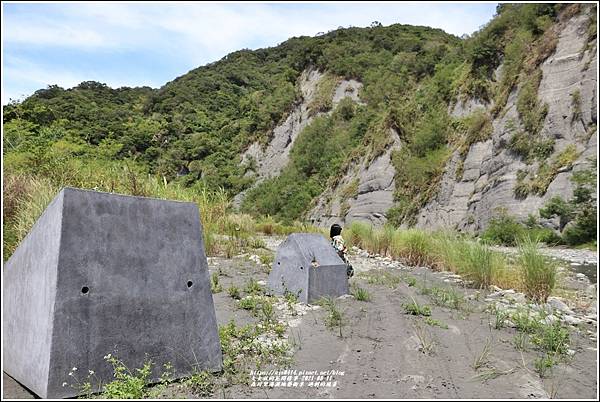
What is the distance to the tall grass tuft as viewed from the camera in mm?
6645

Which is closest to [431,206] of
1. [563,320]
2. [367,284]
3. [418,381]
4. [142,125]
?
[367,284]

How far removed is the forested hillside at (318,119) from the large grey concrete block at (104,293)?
4.99 metres

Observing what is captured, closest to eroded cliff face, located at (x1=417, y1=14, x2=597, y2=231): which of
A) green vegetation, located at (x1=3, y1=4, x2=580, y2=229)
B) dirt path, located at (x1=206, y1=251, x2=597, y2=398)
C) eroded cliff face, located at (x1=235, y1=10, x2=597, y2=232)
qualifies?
eroded cliff face, located at (x1=235, y1=10, x2=597, y2=232)

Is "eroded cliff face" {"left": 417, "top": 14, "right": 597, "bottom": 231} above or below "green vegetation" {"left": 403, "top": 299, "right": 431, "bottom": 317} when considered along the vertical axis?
above

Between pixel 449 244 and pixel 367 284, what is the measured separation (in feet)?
8.17

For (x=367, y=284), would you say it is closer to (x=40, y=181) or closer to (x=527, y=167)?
(x=40, y=181)

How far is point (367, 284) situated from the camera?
8.18 m

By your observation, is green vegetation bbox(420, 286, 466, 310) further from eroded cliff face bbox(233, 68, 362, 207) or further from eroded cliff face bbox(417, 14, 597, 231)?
eroded cliff face bbox(233, 68, 362, 207)

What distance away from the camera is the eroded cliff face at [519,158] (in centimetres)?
1571

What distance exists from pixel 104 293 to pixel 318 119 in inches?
1308

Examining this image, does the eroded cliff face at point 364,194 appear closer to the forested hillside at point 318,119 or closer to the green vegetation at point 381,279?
the forested hillside at point 318,119

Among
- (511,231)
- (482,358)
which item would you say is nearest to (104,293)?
(482,358)

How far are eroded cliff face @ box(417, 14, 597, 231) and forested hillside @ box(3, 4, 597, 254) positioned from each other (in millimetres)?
376

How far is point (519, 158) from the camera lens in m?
17.3
